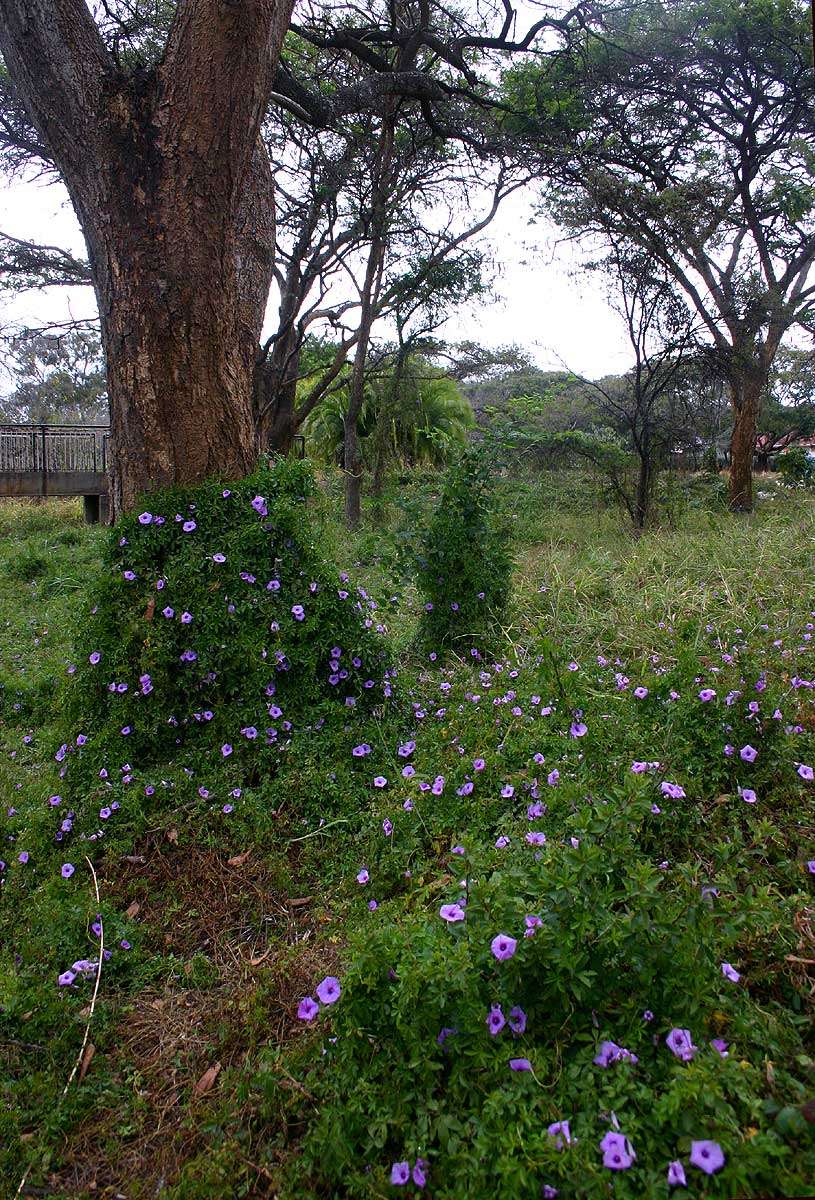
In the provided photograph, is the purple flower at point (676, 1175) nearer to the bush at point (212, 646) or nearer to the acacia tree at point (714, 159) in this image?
the bush at point (212, 646)

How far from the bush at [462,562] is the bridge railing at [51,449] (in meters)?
10.7

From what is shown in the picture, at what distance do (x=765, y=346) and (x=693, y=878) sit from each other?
10.7m

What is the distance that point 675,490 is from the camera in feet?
31.4

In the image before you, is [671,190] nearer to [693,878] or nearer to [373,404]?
[373,404]

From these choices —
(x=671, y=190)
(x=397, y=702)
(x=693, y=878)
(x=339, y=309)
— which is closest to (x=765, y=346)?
(x=671, y=190)

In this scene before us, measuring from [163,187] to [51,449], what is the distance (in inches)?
463

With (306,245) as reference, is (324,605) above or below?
below

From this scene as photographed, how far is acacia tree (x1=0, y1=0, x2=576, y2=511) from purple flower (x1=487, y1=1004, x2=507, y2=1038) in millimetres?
2406

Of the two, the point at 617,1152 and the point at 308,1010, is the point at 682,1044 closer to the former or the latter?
the point at 617,1152

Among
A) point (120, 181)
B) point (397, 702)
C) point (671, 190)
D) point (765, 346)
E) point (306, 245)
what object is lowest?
point (397, 702)

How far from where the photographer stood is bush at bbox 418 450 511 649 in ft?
13.4

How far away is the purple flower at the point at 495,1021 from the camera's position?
4.74 feet

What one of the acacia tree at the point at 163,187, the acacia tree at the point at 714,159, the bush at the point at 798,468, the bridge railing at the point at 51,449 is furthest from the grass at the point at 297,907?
the bridge railing at the point at 51,449

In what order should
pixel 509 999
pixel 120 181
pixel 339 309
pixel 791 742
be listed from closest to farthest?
pixel 509 999 < pixel 791 742 < pixel 120 181 < pixel 339 309
